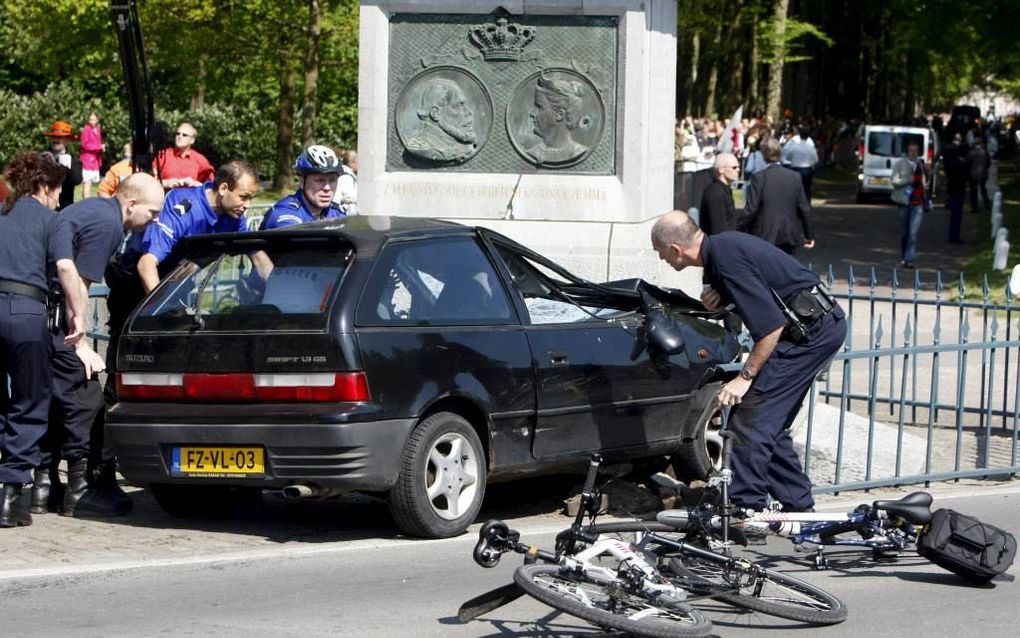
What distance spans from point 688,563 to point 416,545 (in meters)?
2.09

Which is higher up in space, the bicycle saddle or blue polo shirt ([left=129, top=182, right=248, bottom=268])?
blue polo shirt ([left=129, top=182, right=248, bottom=268])

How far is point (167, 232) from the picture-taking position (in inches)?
391

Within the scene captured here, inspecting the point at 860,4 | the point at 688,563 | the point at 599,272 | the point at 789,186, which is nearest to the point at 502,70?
the point at 599,272

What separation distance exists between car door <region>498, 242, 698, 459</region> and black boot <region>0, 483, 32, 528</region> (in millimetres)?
2668

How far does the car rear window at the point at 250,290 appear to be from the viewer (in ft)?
27.7

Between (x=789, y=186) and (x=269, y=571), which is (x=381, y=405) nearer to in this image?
(x=269, y=571)

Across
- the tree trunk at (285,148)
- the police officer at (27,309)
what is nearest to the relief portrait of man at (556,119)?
the police officer at (27,309)

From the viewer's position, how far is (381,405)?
8242mm

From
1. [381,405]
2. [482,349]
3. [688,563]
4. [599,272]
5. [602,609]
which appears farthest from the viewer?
[599,272]

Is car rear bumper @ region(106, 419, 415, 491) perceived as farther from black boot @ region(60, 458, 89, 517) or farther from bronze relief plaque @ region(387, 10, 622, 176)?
bronze relief plaque @ region(387, 10, 622, 176)

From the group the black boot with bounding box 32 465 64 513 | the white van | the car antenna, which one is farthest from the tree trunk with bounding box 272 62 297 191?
the black boot with bounding box 32 465 64 513

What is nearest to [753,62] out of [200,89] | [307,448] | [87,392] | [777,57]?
[777,57]

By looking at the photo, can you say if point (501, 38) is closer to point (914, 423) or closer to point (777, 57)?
point (914, 423)

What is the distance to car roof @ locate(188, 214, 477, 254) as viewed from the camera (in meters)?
8.62
